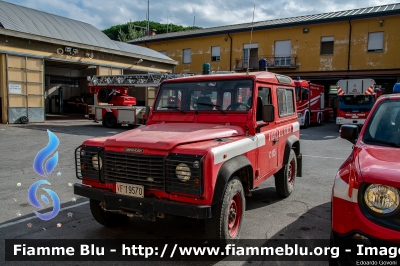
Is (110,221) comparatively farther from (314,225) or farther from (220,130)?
(314,225)

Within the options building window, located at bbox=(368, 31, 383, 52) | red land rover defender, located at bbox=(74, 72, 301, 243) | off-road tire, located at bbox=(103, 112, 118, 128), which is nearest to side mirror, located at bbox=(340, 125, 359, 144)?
red land rover defender, located at bbox=(74, 72, 301, 243)

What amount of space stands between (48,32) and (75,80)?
15097mm

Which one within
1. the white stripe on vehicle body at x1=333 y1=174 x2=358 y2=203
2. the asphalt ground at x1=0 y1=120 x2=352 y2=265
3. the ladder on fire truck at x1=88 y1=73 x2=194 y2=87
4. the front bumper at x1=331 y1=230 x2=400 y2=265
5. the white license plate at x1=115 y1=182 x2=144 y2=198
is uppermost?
the ladder on fire truck at x1=88 y1=73 x2=194 y2=87

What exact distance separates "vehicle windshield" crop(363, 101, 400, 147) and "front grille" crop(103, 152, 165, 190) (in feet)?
8.04

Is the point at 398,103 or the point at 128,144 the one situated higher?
the point at 398,103

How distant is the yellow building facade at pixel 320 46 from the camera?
25.3 m

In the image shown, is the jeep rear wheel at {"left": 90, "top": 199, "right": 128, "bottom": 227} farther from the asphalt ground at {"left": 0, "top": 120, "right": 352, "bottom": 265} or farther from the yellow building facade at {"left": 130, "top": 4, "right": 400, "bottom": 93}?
the yellow building facade at {"left": 130, "top": 4, "right": 400, "bottom": 93}

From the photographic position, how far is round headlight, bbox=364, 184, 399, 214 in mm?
2730

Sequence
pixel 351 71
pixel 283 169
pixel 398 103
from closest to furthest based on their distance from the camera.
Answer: pixel 398 103 → pixel 283 169 → pixel 351 71

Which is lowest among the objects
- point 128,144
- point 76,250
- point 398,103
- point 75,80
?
point 76,250

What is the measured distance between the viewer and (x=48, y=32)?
2100 centimetres

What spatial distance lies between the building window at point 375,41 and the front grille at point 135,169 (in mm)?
27092

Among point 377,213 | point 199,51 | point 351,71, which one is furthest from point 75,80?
point 377,213

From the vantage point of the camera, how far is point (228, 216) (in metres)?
3.94
